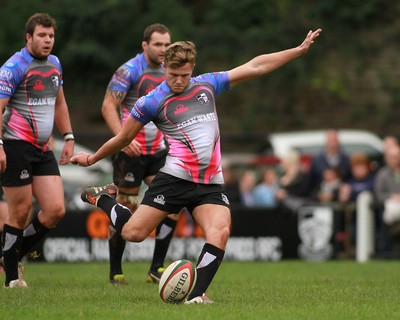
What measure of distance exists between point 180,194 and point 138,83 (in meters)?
2.32

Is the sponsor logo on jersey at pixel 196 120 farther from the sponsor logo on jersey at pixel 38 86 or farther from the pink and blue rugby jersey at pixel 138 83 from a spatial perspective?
the pink and blue rugby jersey at pixel 138 83

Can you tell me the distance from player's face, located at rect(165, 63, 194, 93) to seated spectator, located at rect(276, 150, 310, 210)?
8.61 m

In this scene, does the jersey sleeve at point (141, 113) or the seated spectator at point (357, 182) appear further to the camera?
the seated spectator at point (357, 182)

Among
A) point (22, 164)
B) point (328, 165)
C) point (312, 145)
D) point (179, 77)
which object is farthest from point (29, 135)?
point (312, 145)

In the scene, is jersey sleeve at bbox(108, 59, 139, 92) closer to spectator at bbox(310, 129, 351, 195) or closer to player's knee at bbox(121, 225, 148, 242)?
player's knee at bbox(121, 225, 148, 242)

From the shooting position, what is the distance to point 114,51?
28016 mm

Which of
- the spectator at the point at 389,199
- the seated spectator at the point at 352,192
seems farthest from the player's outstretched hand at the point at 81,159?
the seated spectator at the point at 352,192

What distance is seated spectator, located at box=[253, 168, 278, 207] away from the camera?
726 inches

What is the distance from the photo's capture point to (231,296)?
9.29 metres

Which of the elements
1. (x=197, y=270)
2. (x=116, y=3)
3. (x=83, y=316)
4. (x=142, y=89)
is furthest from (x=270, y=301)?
(x=116, y=3)

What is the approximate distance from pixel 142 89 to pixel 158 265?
1.81 m

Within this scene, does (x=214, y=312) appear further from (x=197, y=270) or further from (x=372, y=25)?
(x=372, y=25)

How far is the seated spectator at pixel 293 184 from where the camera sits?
56.4ft

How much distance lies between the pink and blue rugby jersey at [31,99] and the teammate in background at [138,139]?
0.74 metres
